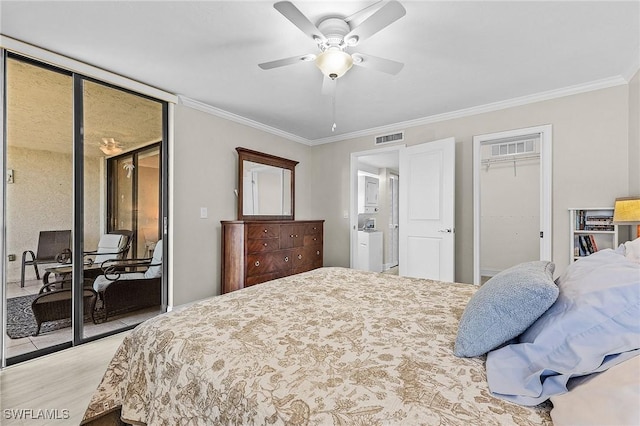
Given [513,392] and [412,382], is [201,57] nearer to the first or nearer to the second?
[412,382]

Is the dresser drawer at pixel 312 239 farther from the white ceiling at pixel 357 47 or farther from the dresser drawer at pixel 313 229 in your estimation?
the white ceiling at pixel 357 47

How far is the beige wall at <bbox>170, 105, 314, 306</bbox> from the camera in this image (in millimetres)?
3297

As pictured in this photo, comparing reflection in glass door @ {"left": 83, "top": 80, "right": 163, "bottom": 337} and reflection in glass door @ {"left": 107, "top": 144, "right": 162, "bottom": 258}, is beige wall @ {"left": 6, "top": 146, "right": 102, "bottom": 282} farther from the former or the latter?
reflection in glass door @ {"left": 107, "top": 144, "right": 162, "bottom": 258}

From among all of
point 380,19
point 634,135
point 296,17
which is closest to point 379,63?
point 380,19

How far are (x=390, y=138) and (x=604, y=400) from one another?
3.98 m

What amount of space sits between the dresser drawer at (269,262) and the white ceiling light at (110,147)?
172 centimetres

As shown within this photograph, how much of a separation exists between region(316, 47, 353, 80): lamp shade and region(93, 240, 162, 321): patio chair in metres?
2.53

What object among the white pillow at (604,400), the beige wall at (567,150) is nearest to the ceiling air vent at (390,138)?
the beige wall at (567,150)

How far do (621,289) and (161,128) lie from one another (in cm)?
373

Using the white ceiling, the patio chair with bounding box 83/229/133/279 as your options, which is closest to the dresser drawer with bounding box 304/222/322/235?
Result: the white ceiling

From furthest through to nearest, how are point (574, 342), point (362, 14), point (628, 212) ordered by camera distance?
point (628, 212) → point (362, 14) → point (574, 342)

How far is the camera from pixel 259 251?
11.6 ft

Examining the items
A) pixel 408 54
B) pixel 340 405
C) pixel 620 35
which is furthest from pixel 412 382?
pixel 620 35

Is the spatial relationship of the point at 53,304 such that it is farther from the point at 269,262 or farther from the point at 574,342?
the point at 574,342
